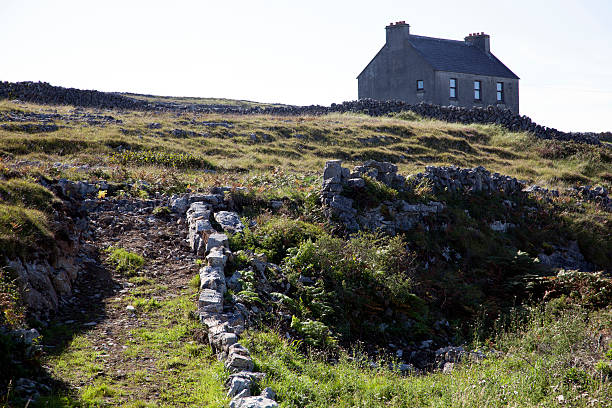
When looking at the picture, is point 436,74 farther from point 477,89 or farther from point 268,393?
point 268,393

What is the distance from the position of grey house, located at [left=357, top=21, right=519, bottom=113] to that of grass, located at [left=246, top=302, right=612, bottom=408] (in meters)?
41.4

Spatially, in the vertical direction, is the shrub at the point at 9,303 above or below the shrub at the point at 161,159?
below

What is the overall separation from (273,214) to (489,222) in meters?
8.75

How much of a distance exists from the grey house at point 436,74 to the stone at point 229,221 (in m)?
37.9

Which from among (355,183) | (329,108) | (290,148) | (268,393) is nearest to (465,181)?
(355,183)

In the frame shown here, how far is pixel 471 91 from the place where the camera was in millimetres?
48656

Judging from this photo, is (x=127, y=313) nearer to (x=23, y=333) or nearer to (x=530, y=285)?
(x=23, y=333)

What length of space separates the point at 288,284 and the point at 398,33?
1698 inches

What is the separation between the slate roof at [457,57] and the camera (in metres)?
46.7

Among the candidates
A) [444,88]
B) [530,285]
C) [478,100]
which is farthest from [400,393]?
[478,100]

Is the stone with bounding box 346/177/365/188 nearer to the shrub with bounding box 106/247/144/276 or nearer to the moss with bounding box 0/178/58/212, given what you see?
the shrub with bounding box 106/247/144/276

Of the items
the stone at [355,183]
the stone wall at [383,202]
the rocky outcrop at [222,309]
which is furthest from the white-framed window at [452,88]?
the rocky outcrop at [222,309]

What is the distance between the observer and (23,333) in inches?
237

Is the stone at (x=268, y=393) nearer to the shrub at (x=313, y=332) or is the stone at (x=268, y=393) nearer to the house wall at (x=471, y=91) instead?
the shrub at (x=313, y=332)
